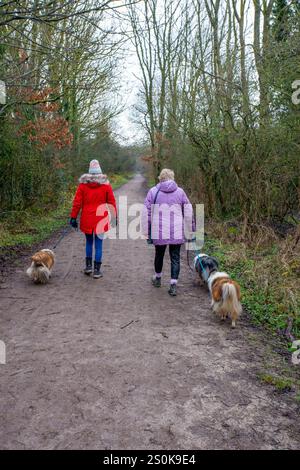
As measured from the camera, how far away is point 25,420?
3301mm

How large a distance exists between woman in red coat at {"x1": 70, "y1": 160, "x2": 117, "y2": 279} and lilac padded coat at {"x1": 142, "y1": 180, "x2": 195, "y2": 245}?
115 centimetres

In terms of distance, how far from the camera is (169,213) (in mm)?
6871

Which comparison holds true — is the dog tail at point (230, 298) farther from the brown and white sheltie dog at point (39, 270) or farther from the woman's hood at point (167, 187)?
the brown and white sheltie dog at point (39, 270)

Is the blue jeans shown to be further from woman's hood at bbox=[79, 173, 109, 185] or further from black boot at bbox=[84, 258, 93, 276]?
woman's hood at bbox=[79, 173, 109, 185]

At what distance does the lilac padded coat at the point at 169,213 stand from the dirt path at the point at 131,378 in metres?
1.06

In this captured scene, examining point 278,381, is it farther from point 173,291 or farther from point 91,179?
point 91,179

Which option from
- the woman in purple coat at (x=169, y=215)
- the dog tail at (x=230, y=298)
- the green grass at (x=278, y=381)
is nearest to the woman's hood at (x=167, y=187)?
the woman in purple coat at (x=169, y=215)

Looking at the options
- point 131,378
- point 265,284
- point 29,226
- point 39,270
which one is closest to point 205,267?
point 265,284

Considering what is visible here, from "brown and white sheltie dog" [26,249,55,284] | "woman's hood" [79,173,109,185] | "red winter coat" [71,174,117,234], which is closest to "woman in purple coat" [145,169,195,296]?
"red winter coat" [71,174,117,234]

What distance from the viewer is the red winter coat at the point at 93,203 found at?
7.59 m

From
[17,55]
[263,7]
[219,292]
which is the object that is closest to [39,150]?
[17,55]

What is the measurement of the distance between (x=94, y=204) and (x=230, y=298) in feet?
11.2

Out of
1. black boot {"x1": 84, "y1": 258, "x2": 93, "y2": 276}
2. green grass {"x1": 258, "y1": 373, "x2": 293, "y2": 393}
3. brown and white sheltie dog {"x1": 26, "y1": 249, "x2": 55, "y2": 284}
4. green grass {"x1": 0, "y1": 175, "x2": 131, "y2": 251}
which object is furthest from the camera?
green grass {"x1": 0, "y1": 175, "x2": 131, "y2": 251}

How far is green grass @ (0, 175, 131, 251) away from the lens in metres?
10.9
